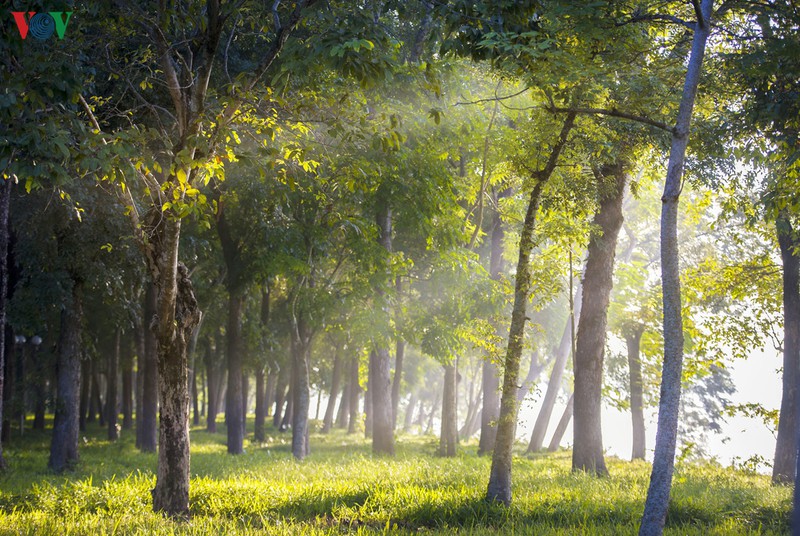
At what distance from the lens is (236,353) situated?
2156 centimetres

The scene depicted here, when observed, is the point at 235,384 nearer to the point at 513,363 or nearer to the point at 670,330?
the point at 513,363

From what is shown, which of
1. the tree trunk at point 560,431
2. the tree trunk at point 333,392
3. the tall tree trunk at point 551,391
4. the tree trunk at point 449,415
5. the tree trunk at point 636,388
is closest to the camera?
the tree trunk at point 449,415

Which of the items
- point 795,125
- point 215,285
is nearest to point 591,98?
point 795,125

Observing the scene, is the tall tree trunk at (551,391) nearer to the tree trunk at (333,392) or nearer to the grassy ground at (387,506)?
the tree trunk at (333,392)

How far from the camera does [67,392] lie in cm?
1700

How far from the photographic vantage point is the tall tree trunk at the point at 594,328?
15.8m

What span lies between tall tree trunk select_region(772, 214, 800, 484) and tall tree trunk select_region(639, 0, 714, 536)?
9.25m

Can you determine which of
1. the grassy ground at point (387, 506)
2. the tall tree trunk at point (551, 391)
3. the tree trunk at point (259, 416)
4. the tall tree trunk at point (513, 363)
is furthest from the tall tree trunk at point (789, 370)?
the tree trunk at point (259, 416)

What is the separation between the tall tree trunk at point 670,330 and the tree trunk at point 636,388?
1879 centimetres

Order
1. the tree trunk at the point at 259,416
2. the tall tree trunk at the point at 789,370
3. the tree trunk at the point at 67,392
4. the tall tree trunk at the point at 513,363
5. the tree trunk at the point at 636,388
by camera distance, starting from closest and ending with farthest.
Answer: the tall tree trunk at the point at 513,363, the tall tree trunk at the point at 789,370, the tree trunk at the point at 67,392, the tree trunk at the point at 636,388, the tree trunk at the point at 259,416

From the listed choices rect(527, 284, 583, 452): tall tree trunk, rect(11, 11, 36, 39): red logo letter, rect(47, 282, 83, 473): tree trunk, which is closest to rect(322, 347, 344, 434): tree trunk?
rect(527, 284, 583, 452): tall tree trunk

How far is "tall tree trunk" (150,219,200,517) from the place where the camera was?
9.41 m

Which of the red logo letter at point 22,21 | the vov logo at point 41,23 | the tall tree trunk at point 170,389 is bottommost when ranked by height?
the tall tree trunk at point 170,389

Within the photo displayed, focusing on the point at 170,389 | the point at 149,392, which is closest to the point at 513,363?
the point at 170,389
